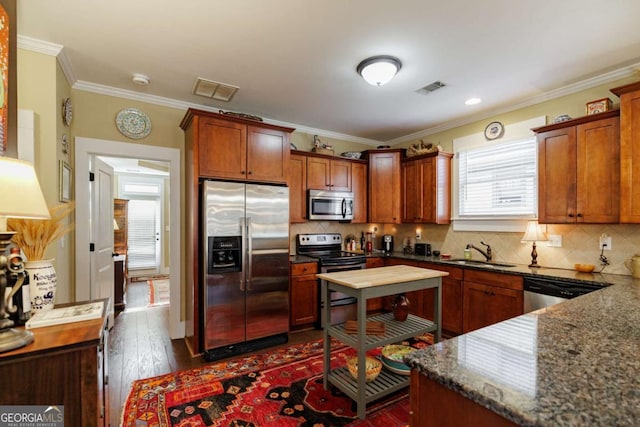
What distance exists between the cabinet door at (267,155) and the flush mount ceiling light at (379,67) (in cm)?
130

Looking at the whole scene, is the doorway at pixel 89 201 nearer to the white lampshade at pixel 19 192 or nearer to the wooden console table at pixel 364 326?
the wooden console table at pixel 364 326

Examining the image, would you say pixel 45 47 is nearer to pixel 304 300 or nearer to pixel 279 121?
pixel 279 121

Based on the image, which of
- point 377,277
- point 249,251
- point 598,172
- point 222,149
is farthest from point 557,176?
point 222,149

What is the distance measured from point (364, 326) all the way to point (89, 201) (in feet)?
10.2

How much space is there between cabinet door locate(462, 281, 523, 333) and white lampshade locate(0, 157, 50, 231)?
3629mm

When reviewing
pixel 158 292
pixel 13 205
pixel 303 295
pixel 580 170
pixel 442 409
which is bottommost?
pixel 158 292

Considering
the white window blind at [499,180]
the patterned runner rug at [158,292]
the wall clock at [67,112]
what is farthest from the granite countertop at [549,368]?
the patterned runner rug at [158,292]

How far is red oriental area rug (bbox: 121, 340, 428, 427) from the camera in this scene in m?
2.04

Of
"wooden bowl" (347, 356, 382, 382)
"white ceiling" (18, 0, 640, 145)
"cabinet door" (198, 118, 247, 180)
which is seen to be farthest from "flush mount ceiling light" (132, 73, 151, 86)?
"wooden bowl" (347, 356, 382, 382)

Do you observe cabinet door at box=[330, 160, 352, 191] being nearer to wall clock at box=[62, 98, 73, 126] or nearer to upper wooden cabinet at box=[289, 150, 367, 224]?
upper wooden cabinet at box=[289, 150, 367, 224]

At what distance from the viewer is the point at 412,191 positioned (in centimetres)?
441

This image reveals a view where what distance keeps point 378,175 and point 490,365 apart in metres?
3.94

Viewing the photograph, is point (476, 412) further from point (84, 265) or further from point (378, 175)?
point (378, 175)

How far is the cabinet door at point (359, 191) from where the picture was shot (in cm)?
462
